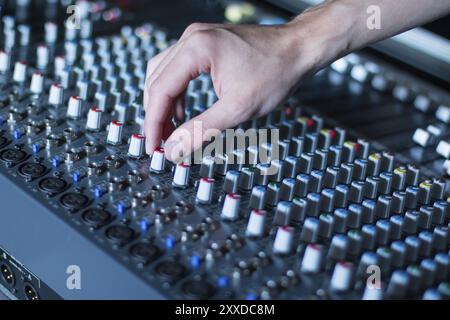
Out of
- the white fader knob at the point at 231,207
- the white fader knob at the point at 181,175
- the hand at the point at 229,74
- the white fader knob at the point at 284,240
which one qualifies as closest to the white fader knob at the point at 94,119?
the hand at the point at 229,74

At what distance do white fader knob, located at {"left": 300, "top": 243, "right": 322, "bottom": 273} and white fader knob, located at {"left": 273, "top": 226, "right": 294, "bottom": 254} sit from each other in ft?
0.10

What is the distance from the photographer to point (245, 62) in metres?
1.14

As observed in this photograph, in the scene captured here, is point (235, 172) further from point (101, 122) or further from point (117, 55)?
point (117, 55)

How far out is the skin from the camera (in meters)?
1.14

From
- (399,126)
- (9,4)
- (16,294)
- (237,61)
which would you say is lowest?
(16,294)

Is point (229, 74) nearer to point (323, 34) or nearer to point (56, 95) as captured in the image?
point (323, 34)

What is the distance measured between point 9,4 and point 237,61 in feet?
2.78

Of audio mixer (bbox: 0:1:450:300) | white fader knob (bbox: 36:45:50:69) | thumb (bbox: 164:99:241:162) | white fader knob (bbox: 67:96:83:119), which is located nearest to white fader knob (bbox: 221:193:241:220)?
audio mixer (bbox: 0:1:450:300)

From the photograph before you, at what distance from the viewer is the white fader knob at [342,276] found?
935mm

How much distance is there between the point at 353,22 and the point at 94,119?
0.47 meters

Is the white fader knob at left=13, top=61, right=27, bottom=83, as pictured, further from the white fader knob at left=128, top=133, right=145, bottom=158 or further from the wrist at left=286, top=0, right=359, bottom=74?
the wrist at left=286, top=0, right=359, bottom=74

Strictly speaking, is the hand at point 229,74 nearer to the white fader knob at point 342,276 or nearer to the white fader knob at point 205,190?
the white fader knob at point 205,190

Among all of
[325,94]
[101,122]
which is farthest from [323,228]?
[325,94]
